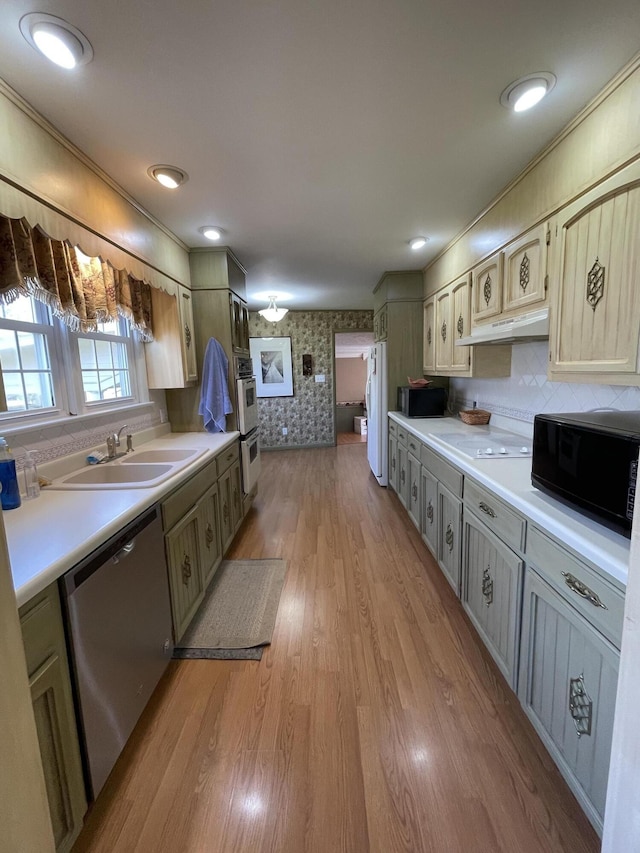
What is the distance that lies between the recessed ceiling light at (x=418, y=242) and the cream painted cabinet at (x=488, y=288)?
0.59 metres

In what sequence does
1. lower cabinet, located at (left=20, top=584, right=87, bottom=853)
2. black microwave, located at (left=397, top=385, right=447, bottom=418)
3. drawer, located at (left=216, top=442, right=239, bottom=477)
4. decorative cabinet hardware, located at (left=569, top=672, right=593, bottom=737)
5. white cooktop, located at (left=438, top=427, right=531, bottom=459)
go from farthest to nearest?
1. black microwave, located at (left=397, top=385, right=447, bottom=418)
2. drawer, located at (left=216, top=442, right=239, bottom=477)
3. white cooktop, located at (left=438, top=427, right=531, bottom=459)
4. decorative cabinet hardware, located at (left=569, top=672, right=593, bottom=737)
5. lower cabinet, located at (left=20, top=584, right=87, bottom=853)

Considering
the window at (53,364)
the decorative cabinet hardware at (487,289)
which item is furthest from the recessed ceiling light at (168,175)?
the decorative cabinet hardware at (487,289)

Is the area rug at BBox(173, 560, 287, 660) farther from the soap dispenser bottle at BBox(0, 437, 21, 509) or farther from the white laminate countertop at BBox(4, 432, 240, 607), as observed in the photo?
the soap dispenser bottle at BBox(0, 437, 21, 509)

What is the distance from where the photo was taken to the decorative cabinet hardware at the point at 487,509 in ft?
5.24

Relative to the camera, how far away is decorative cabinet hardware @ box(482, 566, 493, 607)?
64.4 inches

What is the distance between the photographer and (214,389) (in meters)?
3.02

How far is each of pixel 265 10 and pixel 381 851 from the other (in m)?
2.50

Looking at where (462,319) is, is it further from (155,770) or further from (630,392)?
(155,770)

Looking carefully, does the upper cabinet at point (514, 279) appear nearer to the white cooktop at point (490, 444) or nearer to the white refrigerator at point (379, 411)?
the white cooktop at point (490, 444)

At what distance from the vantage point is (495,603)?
159cm

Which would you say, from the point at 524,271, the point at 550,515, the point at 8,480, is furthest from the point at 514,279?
the point at 8,480

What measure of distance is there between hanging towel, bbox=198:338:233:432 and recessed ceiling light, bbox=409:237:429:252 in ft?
6.07

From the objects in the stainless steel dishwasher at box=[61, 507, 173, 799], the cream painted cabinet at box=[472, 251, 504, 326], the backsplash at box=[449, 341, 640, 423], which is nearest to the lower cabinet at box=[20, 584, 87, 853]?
the stainless steel dishwasher at box=[61, 507, 173, 799]

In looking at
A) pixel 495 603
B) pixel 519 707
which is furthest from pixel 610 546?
pixel 519 707
